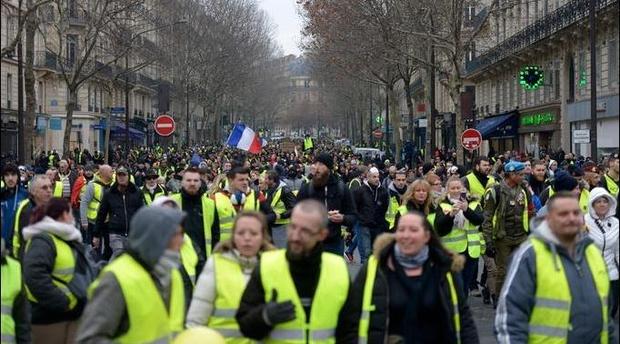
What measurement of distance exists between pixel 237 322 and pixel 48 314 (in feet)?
6.53

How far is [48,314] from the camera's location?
21.1 ft

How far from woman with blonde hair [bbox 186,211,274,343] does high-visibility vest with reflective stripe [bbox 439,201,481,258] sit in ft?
17.1

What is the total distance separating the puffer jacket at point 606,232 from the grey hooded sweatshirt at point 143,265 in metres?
4.56

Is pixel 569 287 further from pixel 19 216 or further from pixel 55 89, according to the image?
pixel 55 89

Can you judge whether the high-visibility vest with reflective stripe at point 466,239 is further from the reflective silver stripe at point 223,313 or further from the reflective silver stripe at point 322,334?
the reflective silver stripe at point 322,334

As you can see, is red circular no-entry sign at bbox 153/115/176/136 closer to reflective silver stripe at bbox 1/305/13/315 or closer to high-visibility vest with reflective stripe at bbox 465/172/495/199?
high-visibility vest with reflective stripe at bbox 465/172/495/199

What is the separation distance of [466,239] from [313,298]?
580 cm

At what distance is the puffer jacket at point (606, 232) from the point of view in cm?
810

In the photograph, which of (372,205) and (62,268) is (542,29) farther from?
(62,268)

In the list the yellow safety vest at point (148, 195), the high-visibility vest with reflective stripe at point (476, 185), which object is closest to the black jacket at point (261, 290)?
the high-visibility vest with reflective stripe at point (476, 185)

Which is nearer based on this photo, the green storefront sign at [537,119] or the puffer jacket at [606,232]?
the puffer jacket at [606,232]

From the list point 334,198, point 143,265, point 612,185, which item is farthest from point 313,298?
point 612,185

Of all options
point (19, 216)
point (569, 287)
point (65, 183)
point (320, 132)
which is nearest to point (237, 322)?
point (569, 287)

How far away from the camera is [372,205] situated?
43.2 feet
